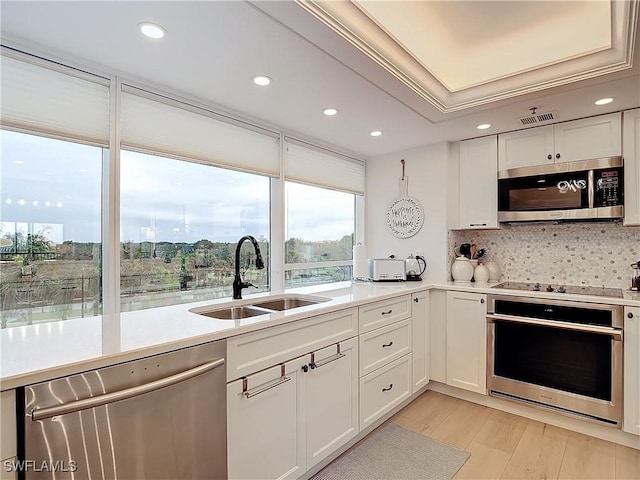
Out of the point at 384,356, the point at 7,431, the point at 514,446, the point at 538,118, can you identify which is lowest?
the point at 514,446

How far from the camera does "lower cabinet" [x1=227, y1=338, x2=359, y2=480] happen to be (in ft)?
5.19

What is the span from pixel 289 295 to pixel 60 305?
1.29 meters

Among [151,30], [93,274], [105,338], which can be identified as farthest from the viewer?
[93,274]

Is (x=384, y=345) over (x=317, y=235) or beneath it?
beneath

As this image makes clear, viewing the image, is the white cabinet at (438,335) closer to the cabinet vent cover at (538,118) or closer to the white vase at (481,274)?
the white vase at (481,274)

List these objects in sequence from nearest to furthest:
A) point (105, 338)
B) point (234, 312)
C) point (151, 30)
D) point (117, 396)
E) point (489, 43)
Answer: point (117, 396)
point (105, 338)
point (151, 30)
point (234, 312)
point (489, 43)

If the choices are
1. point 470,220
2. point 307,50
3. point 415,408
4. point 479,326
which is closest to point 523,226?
point 470,220

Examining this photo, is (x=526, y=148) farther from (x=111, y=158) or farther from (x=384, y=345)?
(x=111, y=158)

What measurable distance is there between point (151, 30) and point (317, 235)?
7.30 feet

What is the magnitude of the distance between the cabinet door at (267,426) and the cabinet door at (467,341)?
164 cm

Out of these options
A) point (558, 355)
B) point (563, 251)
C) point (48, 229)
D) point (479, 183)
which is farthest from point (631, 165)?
point (48, 229)

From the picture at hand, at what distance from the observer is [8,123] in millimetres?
1650

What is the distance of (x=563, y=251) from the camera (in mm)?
3018
